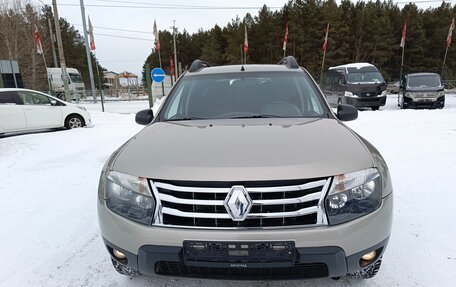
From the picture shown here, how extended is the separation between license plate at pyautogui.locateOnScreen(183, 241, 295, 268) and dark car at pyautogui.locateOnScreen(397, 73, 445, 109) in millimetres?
15795

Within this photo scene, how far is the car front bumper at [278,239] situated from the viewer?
1.71 m

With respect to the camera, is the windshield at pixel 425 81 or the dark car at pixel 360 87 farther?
the windshield at pixel 425 81

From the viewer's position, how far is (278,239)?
1.70 m

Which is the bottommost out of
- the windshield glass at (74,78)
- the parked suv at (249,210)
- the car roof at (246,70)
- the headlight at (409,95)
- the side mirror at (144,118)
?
the headlight at (409,95)

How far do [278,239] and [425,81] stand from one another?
662 inches

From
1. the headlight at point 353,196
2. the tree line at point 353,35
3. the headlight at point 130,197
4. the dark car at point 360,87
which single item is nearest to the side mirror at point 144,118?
the headlight at point 130,197

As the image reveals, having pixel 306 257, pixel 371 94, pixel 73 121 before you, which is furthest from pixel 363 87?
pixel 306 257

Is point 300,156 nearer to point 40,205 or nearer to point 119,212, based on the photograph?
point 119,212

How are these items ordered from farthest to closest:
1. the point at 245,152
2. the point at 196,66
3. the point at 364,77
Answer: the point at 364,77, the point at 196,66, the point at 245,152

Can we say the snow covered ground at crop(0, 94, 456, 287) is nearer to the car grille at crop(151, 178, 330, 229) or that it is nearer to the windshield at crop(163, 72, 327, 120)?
the car grille at crop(151, 178, 330, 229)

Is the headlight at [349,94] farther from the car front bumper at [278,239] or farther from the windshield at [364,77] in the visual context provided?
the car front bumper at [278,239]

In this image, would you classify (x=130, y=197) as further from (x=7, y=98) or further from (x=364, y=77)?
(x=364, y=77)

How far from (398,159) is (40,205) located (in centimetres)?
548

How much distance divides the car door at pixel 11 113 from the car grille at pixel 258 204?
389 inches
